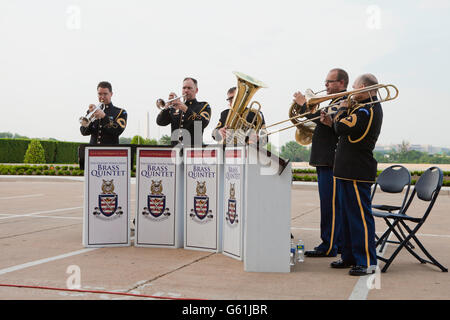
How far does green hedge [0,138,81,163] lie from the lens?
36.5 metres

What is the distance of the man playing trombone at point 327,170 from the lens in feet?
16.9

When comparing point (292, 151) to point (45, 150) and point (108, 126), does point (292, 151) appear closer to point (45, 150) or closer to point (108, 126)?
point (108, 126)

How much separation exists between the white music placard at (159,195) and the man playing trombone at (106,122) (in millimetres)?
970

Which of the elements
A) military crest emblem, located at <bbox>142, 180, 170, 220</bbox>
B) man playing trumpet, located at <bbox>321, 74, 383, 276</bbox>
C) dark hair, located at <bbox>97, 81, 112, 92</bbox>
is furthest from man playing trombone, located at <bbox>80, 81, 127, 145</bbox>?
man playing trumpet, located at <bbox>321, 74, 383, 276</bbox>

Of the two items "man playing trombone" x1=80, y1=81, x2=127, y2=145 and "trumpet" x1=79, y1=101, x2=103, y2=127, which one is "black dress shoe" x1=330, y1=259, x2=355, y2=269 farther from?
"trumpet" x1=79, y1=101, x2=103, y2=127

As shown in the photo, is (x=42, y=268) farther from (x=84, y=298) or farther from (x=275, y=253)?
Result: (x=275, y=253)

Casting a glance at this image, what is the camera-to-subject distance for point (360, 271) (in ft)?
14.5

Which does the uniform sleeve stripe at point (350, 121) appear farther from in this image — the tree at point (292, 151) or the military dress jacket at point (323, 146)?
the military dress jacket at point (323, 146)

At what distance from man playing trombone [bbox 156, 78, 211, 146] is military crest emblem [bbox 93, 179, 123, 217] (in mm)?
1111

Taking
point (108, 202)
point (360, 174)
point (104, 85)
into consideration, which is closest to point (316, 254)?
point (360, 174)

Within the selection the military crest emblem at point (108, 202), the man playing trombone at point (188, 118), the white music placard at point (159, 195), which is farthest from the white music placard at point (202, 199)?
the military crest emblem at point (108, 202)

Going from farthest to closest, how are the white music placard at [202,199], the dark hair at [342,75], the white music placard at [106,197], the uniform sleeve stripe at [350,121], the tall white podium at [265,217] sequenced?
the white music placard at [106,197]
the white music placard at [202,199]
the dark hair at [342,75]
the tall white podium at [265,217]
the uniform sleeve stripe at [350,121]
